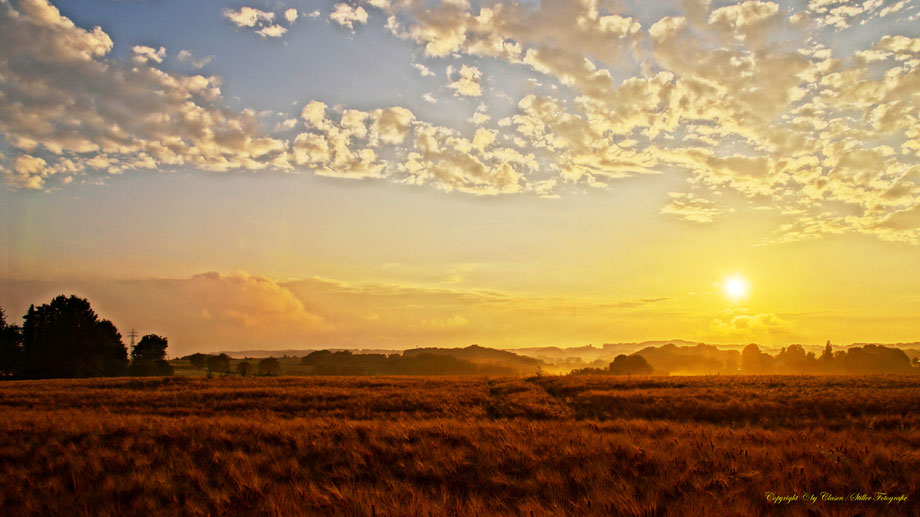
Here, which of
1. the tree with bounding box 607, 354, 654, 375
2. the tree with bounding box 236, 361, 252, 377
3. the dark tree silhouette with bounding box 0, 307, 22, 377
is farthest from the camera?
the tree with bounding box 607, 354, 654, 375

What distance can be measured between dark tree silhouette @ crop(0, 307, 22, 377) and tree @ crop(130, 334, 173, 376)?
47.1 ft

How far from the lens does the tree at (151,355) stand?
70000 millimetres

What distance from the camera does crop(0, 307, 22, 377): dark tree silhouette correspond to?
69125 millimetres

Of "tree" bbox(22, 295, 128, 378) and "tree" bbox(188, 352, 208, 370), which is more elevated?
"tree" bbox(22, 295, 128, 378)

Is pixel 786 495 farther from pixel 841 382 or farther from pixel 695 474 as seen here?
pixel 841 382

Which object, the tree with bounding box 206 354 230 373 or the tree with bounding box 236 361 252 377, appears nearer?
the tree with bounding box 236 361 252 377

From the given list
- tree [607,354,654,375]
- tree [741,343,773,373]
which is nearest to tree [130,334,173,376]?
tree [607,354,654,375]

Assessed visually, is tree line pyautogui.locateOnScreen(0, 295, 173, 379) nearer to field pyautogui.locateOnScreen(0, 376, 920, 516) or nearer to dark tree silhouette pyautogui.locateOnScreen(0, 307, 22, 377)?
dark tree silhouette pyautogui.locateOnScreen(0, 307, 22, 377)

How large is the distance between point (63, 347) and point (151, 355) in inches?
870

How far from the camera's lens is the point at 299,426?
11273 mm

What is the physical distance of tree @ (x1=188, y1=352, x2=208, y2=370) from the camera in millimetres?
116250

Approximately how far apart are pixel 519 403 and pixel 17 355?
3369 inches

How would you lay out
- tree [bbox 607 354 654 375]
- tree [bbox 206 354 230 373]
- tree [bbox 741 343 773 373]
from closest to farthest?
tree [bbox 607 354 654 375] < tree [bbox 206 354 230 373] < tree [bbox 741 343 773 373]

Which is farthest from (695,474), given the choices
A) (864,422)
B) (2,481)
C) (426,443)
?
(864,422)
